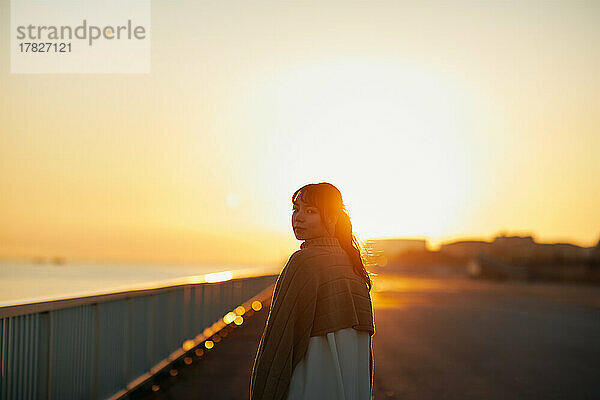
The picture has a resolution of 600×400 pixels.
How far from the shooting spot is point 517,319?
2403 centimetres

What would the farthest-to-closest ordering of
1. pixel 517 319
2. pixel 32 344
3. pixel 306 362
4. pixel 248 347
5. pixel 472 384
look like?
pixel 517 319
pixel 248 347
pixel 472 384
pixel 32 344
pixel 306 362

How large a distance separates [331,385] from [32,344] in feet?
11.2

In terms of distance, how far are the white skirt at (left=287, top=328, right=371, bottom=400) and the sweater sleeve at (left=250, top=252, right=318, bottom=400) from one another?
2.2 inches

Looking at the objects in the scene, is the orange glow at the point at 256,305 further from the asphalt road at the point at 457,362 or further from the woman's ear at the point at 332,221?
the woman's ear at the point at 332,221

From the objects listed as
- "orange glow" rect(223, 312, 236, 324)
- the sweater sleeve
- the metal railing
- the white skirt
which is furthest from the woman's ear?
"orange glow" rect(223, 312, 236, 324)

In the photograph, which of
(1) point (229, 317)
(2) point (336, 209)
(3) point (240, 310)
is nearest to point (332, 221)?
(2) point (336, 209)

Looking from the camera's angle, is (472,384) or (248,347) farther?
(248,347)

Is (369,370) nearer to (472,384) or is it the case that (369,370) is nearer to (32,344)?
(32,344)

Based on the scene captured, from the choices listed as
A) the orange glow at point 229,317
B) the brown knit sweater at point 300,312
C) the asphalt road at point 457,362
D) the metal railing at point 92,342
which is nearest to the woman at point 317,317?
the brown knit sweater at point 300,312

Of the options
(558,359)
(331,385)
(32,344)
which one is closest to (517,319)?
(558,359)

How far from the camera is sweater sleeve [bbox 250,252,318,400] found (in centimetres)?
382

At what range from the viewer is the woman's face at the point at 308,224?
13.1ft

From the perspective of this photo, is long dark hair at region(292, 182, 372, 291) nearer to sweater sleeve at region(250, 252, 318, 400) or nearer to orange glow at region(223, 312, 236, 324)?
sweater sleeve at region(250, 252, 318, 400)

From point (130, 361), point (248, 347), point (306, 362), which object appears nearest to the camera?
point (306, 362)
